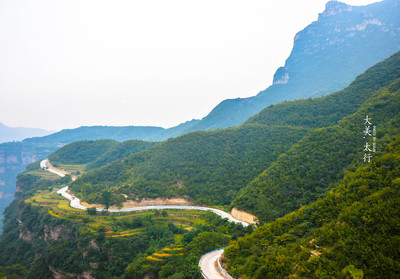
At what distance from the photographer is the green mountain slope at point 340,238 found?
13734 millimetres

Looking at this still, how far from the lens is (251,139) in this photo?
64.2 metres

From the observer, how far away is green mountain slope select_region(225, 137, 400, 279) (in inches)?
541

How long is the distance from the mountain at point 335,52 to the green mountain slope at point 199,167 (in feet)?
252

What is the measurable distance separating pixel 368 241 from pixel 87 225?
1666 inches

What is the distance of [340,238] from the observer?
635 inches

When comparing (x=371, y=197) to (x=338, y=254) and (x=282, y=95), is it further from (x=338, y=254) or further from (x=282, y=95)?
(x=282, y=95)

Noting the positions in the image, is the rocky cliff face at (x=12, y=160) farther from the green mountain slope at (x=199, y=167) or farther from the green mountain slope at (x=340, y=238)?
the green mountain slope at (x=340, y=238)

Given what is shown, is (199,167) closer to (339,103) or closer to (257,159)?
(257,159)

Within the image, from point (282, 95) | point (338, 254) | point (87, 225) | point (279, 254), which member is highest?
point (282, 95)

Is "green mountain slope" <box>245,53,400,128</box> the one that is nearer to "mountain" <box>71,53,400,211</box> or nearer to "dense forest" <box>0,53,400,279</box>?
"mountain" <box>71,53,400,211</box>

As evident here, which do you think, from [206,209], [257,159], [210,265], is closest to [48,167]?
[206,209]

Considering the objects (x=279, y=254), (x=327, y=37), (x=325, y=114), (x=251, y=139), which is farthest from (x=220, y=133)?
(x=327, y=37)

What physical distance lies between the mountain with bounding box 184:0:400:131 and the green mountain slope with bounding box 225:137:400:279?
112 meters

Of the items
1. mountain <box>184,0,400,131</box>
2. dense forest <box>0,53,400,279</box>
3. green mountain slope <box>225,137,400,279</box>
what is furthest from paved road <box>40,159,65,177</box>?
mountain <box>184,0,400,131</box>
